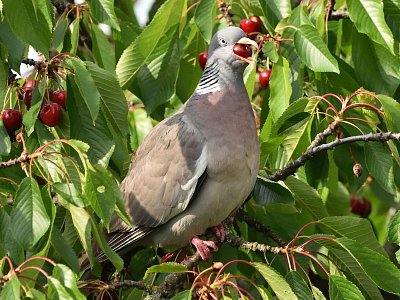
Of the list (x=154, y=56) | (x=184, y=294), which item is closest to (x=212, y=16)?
(x=154, y=56)


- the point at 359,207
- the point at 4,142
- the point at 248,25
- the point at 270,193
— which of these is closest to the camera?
the point at 4,142

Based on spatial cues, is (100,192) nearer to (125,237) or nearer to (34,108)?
(34,108)

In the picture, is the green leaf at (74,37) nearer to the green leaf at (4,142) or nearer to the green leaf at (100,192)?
the green leaf at (4,142)

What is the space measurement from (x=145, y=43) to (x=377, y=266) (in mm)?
1467

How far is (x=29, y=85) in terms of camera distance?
140 inches

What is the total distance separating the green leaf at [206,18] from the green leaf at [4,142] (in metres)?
1.07

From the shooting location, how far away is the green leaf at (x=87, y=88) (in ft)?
10.1

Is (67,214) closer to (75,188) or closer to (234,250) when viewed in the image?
(75,188)

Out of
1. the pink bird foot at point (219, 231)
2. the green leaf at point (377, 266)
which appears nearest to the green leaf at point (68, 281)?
the green leaf at point (377, 266)

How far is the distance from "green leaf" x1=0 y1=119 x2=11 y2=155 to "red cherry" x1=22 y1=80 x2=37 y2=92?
0.22m

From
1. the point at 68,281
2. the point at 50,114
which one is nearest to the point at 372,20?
the point at 50,114

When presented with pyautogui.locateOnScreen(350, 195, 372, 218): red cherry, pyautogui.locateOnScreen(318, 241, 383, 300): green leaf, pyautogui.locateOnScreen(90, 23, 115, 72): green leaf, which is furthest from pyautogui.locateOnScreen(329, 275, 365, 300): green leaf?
pyautogui.locateOnScreen(350, 195, 372, 218): red cherry

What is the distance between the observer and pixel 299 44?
11.8 feet

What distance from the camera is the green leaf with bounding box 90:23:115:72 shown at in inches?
156
